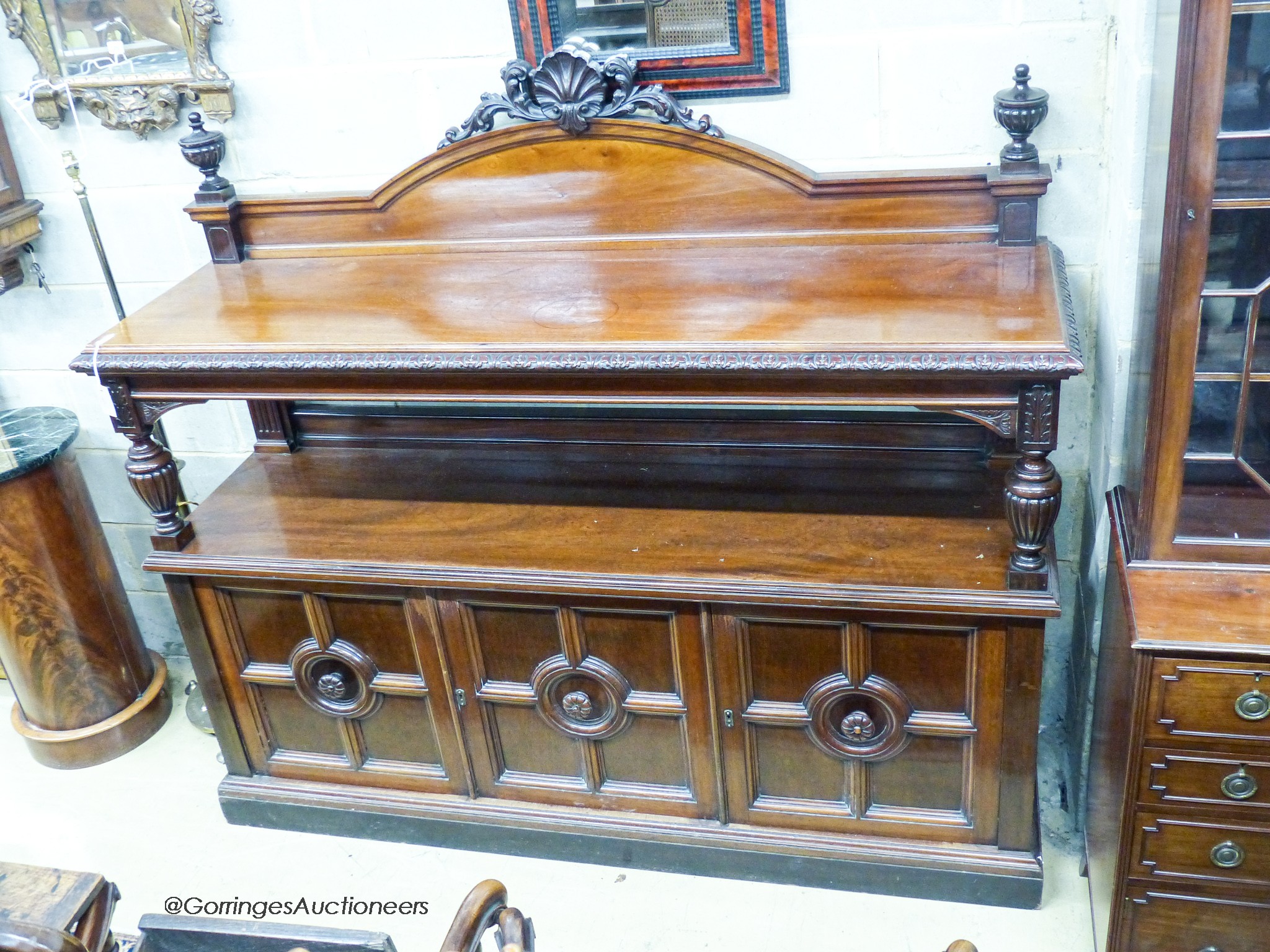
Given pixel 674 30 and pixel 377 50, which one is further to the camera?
pixel 377 50

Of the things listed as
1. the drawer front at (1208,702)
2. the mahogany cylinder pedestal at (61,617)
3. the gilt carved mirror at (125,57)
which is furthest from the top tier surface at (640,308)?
the mahogany cylinder pedestal at (61,617)

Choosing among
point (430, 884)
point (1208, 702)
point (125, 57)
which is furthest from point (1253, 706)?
point (125, 57)

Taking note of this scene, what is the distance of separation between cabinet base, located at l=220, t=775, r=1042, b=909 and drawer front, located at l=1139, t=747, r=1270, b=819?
18.6 inches

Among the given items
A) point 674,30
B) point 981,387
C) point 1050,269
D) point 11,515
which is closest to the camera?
point 981,387

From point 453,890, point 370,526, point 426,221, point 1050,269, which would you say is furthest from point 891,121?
point 453,890

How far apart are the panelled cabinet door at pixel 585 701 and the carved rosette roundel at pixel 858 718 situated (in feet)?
0.72

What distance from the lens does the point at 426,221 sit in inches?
100

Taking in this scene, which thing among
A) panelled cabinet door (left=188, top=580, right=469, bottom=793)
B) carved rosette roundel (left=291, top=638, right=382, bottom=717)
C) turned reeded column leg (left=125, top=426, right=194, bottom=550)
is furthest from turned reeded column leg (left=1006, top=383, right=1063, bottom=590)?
turned reeded column leg (left=125, top=426, right=194, bottom=550)

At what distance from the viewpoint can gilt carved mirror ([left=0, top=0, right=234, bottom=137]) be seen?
254 cm

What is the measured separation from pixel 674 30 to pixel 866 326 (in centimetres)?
77

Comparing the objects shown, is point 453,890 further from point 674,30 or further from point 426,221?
point 674,30

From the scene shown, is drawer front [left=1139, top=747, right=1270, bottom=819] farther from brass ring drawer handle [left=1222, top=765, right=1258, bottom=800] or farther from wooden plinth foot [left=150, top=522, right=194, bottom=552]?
wooden plinth foot [left=150, top=522, right=194, bottom=552]

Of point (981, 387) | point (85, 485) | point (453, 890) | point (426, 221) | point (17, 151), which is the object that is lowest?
point (453, 890)

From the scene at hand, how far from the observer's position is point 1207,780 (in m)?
1.92
